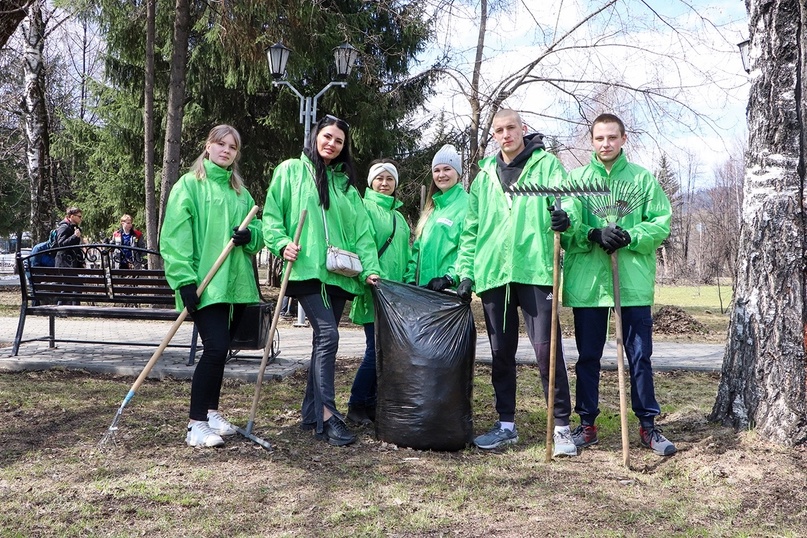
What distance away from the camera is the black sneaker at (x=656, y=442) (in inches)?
142

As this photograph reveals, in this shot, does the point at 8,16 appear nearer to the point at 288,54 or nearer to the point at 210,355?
the point at 210,355

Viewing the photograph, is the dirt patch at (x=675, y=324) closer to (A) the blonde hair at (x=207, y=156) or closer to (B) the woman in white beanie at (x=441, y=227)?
(B) the woman in white beanie at (x=441, y=227)

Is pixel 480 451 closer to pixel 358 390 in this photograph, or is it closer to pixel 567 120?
pixel 358 390

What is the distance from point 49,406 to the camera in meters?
4.52

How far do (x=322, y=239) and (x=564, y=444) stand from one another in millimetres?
1639

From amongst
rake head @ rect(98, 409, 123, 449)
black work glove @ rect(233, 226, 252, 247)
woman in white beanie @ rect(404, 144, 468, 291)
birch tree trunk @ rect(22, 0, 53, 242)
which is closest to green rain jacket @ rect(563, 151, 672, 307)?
woman in white beanie @ rect(404, 144, 468, 291)

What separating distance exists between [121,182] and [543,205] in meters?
13.1

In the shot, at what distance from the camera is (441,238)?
4242mm

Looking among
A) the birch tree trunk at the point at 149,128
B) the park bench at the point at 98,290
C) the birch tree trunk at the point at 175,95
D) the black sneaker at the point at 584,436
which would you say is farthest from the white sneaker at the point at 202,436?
the birch tree trunk at the point at 149,128

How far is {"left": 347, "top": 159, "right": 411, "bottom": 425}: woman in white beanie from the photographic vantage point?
429 centimetres

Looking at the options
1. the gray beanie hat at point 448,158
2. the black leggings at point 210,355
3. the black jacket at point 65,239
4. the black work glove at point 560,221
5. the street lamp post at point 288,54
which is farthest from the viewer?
the black jacket at point 65,239

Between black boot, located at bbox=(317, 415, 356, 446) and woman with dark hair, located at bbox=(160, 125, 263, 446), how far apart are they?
51cm

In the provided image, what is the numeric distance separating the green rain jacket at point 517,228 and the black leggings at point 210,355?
4.30ft

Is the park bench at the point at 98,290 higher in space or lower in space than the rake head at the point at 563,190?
lower
